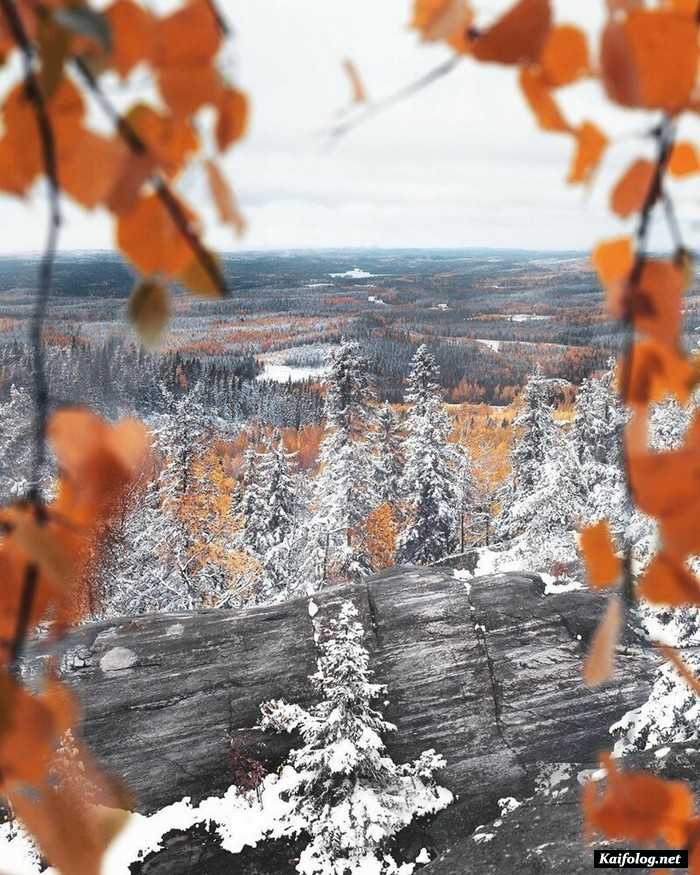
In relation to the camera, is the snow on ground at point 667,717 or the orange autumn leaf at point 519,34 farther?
the snow on ground at point 667,717

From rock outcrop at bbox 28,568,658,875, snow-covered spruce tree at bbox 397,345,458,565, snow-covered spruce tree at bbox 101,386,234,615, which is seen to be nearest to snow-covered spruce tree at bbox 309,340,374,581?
snow-covered spruce tree at bbox 397,345,458,565

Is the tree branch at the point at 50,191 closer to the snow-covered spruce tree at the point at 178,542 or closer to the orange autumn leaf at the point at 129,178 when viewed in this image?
the orange autumn leaf at the point at 129,178

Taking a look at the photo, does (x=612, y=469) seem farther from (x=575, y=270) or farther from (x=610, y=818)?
(x=575, y=270)

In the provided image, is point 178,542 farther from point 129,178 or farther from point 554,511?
point 129,178

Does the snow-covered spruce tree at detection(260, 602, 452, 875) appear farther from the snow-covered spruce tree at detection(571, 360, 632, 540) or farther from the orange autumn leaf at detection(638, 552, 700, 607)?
the orange autumn leaf at detection(638, 552, 700, 607)

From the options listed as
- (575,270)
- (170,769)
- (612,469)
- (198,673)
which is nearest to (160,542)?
(198,673)

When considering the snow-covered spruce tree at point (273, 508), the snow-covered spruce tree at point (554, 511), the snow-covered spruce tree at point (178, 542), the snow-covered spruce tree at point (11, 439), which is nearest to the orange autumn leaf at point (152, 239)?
the snow-covered spruce tree at point (554, 511)

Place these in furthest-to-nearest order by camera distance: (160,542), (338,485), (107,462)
Result: (160,542), (338,485), (107,462)
